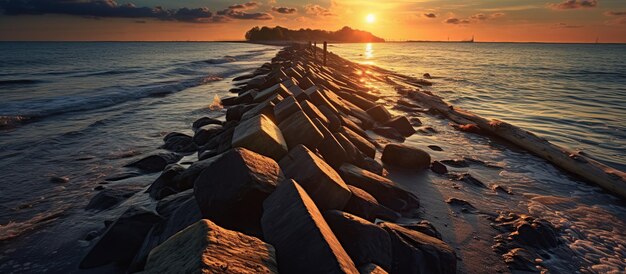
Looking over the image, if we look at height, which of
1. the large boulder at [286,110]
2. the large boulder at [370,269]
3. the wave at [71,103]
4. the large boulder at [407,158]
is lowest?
the wave at [71,103]

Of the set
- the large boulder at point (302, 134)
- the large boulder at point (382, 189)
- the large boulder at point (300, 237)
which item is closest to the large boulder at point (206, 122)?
the large boulder at point (302, 134)

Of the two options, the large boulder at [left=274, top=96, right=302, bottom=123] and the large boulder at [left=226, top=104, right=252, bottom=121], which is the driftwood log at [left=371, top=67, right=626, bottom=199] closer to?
the large boulder at [left=274, top=96, right=302, bottom=123]

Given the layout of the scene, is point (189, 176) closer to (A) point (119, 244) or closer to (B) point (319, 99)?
(A) point (119, 244)

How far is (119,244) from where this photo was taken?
3.34 meters

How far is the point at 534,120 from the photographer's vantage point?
1184 cm

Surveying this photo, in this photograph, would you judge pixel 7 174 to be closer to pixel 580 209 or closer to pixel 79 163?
pixel 79 163

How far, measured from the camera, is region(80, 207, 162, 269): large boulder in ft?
10.8

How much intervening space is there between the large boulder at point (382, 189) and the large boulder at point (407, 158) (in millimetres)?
1506

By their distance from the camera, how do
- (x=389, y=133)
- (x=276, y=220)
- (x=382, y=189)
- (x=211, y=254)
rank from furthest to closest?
(x=389, y=133) → (x=382, y=189) → (x=276, y=220) → (x=211, y=254)

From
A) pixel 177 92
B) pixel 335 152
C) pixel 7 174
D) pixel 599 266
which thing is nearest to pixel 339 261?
pixel 335 152

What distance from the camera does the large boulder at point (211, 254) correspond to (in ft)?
5.99

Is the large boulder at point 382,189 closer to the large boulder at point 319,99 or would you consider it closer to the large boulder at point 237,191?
the large boulder at point 237,191

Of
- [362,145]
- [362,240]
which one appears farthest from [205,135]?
[362,240]

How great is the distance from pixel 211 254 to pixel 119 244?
2.02m
